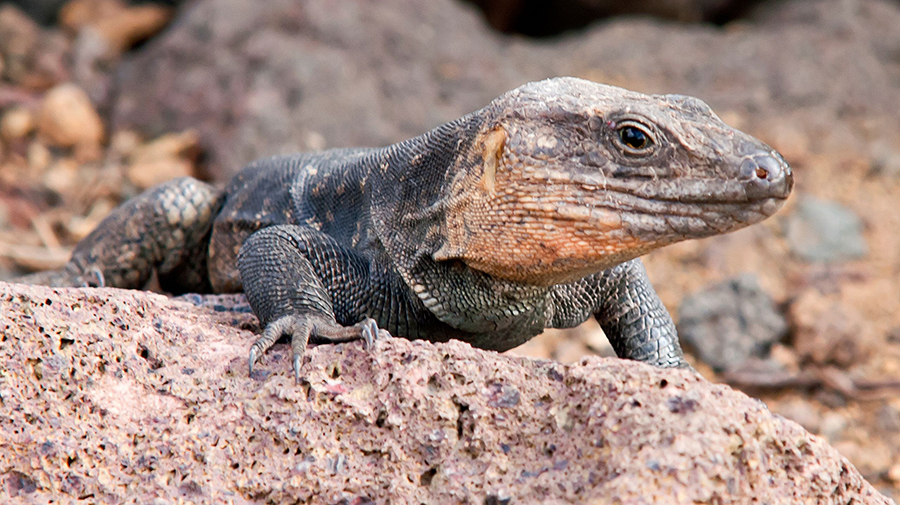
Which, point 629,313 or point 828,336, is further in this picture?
point 828,336

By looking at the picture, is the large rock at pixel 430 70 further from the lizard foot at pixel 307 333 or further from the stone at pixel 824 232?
the lizard foot at pixel 307 333

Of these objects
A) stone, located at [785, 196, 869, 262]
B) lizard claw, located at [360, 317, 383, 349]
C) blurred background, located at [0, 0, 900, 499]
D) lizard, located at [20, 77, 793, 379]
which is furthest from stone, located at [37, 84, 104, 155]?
lizard claw, located at [360, 317, 383, 349]

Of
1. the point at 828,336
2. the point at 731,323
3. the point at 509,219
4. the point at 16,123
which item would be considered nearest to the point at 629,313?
the point at 509,219

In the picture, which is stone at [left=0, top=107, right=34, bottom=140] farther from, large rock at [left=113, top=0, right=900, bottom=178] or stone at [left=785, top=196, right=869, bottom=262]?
stone at [left=785, top=196, right=869, bottom=262]

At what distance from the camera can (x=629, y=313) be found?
426 centimetres

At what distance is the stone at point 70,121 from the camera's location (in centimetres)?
1062

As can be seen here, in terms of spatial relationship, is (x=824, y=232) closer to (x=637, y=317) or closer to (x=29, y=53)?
(x=637, y=317)

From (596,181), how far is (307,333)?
3.96 feet

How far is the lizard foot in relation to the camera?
3.11m

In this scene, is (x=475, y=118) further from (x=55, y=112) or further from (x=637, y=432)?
(x=55, y=112)

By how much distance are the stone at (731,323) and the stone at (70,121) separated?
7176mm

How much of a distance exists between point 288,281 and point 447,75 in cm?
710

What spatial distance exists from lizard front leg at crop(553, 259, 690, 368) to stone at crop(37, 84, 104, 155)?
8197 mm

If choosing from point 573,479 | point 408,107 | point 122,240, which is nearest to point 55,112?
Result: point 408,107
